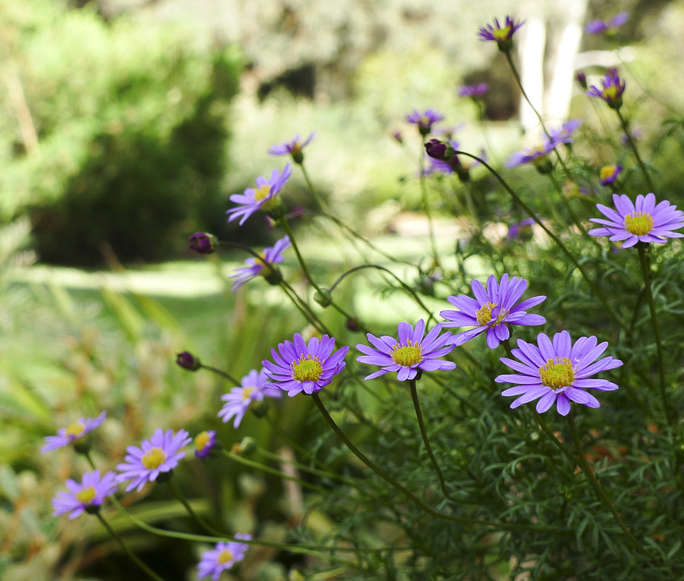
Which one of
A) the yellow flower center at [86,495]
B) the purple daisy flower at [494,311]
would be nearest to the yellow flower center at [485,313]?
the purple daisy flower at [494,311]

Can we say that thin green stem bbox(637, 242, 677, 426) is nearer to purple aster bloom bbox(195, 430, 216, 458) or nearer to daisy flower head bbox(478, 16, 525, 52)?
daisy flower head bbox(478, 16, 525, 52)

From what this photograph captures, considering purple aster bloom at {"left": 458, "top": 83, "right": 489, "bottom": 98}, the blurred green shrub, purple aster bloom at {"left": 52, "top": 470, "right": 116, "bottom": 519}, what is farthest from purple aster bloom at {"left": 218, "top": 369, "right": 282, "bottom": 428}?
the blurred green shrub

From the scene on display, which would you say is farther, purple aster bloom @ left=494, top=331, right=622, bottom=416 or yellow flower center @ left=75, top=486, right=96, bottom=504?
yellow flower center @ left=75, top=486, right=96, bottom=504

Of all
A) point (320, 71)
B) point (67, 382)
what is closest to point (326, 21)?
point (320, 71)

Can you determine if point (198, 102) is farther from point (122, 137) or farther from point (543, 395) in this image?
point (543, 395)

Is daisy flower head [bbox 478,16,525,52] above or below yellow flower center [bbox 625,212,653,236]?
above

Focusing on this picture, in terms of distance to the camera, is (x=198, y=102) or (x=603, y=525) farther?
(x=198, y=102)

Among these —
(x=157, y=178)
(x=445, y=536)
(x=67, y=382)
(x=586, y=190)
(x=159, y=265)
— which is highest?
(x=586, y=190)

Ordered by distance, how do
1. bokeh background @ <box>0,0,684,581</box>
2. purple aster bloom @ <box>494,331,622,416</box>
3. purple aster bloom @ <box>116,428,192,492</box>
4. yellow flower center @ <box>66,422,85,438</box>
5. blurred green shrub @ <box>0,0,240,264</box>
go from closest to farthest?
purple aster bloom @ <box>494,331,622,416</box>, purple aster bloom @ <box>116,428,192,492</box>, yellow flower center @ <box>66,422,85,438</box>, bokeh background @ <box>0,0,684,581</box>, blurred green shrub @ <box>0,0,240,264</box>
